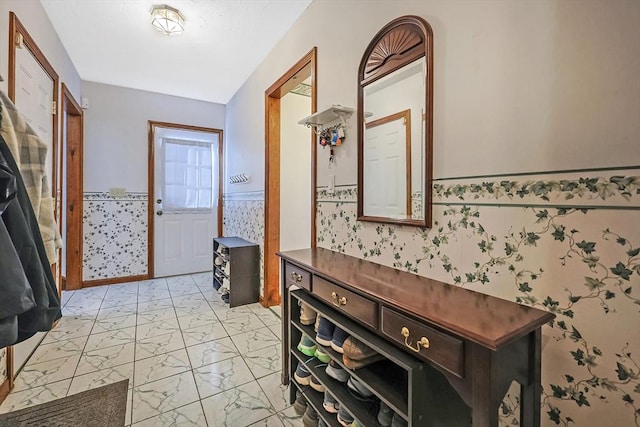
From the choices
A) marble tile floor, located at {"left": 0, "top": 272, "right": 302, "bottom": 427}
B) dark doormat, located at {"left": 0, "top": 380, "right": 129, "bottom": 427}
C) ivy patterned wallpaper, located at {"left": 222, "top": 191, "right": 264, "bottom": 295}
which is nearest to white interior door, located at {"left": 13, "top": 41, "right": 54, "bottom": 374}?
marble tile floor, located at {"left": 0, "top": 272, "right": 302, "bottom": 427}

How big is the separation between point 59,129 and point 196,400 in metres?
2.70

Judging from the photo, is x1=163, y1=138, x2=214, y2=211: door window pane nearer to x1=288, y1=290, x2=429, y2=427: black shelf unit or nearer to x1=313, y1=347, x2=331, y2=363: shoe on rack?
x1=288, y1=290, x2=429, y2=427: black shelf unit

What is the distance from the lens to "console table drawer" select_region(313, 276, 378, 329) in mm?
1001

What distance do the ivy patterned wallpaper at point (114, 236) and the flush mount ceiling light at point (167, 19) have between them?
90.9 inches

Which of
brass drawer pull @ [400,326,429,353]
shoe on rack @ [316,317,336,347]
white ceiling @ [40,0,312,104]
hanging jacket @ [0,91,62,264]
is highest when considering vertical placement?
white ceiling @ [40,0,312,104]

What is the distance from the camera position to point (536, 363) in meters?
0.79

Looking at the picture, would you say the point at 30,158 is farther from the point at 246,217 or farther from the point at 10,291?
the point at 246,217

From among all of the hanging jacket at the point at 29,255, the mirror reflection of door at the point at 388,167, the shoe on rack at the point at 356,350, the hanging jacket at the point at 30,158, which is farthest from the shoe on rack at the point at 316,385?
the hanging jacket at the point at 30,158

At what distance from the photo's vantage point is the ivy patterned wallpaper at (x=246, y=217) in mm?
3000

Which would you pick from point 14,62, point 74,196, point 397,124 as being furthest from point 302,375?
point 74,196

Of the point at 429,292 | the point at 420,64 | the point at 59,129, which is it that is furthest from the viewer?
the point at 59,129

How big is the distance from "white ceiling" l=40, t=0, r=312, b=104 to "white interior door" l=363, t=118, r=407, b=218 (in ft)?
4.44

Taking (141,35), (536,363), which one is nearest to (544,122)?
(536,363)

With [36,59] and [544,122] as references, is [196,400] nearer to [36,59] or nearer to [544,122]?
[544,122]
